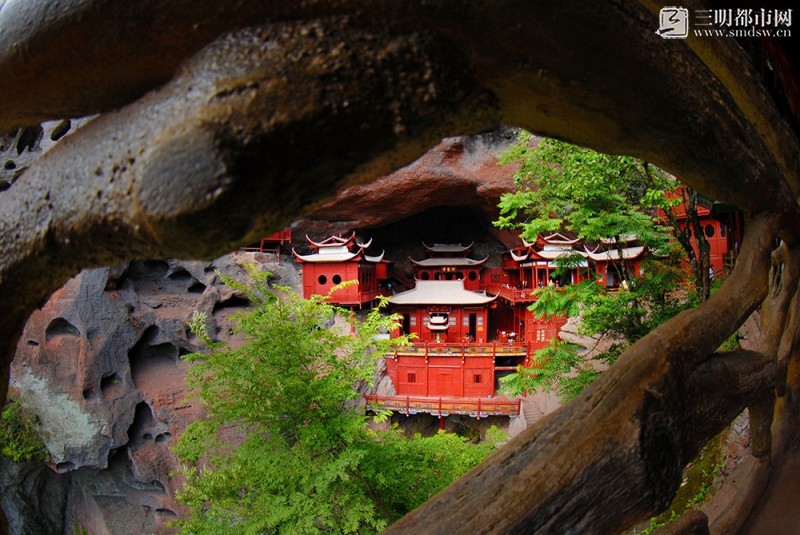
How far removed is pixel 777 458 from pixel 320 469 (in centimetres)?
350

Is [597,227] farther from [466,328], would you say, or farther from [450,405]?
[466,328]

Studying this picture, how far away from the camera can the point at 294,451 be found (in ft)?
14.1

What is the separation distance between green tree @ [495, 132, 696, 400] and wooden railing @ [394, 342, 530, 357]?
765cm

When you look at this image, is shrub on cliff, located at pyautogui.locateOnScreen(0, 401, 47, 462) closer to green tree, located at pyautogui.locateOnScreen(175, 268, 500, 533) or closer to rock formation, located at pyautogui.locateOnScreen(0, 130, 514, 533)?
rock formation, located at pyautogui.locateOnScreen(0, 130, 514, 533)

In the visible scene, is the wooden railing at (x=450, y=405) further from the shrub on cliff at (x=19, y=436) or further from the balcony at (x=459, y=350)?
the shrub on cliff at (x=19, y=436)

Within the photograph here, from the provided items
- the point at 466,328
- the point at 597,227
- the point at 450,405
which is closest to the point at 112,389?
the point at 450,405

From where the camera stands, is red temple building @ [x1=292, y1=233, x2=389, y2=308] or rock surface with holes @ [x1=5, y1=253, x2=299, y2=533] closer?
rock surface with holes @ [x1=5, y1=253, x2=299, y2=533]

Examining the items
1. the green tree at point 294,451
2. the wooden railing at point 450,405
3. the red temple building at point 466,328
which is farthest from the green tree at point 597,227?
the wooden railing at point 450,405

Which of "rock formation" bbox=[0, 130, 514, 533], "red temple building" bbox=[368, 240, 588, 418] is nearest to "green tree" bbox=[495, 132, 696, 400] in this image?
"red temple building" bbox=[368, 240, 588, 418]

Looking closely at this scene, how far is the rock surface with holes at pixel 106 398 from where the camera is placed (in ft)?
36.4

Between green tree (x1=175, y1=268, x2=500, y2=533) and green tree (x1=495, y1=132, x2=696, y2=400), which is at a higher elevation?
green tree (x1=495, y1=132, x2=696, y2=400)

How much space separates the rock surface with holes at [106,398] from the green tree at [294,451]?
763 centimetres

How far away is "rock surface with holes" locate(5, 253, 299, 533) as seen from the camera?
11.1 metres

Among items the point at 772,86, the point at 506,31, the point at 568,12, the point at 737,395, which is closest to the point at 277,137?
the point at 506,31
